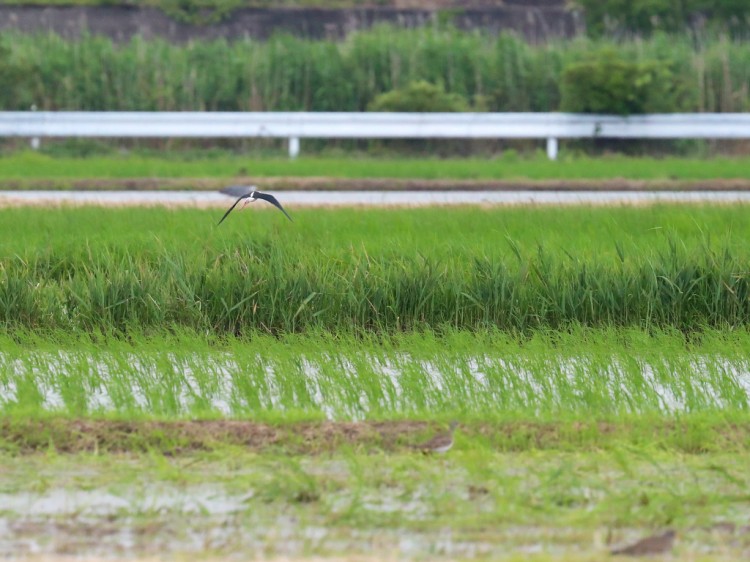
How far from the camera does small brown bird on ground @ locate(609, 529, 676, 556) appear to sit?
15.0 ft

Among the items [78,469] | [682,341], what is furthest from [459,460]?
[682,341]

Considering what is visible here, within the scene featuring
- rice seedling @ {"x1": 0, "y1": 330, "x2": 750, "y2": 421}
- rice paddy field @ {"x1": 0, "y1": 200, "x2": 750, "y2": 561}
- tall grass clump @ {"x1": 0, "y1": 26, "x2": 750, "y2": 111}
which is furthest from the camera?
tall grass clump @ {"x1": 0, "y1": 26, "x2": 750, "y2": 111}

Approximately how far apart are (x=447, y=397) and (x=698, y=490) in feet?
5.79

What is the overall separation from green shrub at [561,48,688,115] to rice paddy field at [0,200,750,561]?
9.71 metres

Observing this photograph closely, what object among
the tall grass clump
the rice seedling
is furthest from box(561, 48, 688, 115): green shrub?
the rice seedling

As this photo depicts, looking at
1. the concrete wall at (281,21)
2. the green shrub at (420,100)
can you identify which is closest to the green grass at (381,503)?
the green shrub at (420,100)

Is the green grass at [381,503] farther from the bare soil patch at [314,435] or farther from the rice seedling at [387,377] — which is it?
the rice seedling at [387,377]

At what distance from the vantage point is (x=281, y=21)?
31188 mm

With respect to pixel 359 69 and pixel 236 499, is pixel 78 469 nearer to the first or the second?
pixel 236 499

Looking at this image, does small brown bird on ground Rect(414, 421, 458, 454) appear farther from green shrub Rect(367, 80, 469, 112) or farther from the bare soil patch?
green shrub Rect(367, 80, 469, 112)

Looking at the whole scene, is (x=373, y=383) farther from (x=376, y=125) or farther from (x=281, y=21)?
(x=281, y=21)

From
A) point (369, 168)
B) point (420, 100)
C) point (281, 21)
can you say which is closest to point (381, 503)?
point (369, 168)

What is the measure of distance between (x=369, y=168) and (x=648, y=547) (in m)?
14.7

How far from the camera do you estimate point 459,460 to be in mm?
5566
